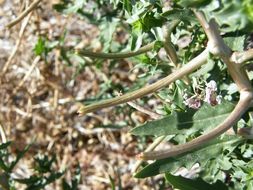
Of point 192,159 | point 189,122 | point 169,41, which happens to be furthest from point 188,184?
point 169,41

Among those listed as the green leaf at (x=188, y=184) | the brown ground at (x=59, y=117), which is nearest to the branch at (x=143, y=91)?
the green leaf at (x=188, y=184)

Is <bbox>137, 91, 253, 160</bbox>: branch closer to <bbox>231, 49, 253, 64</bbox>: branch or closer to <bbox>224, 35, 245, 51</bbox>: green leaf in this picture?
<bbox>231, 49, 253, 64</bbox>: branch

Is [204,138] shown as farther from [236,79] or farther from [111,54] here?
[111,54]

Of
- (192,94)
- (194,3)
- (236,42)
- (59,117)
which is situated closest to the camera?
(194,3)

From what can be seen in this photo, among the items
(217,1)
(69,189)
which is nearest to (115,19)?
(69,189)

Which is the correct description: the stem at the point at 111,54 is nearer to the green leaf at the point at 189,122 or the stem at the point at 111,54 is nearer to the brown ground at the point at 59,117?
the green leaf at the point at 189,122
